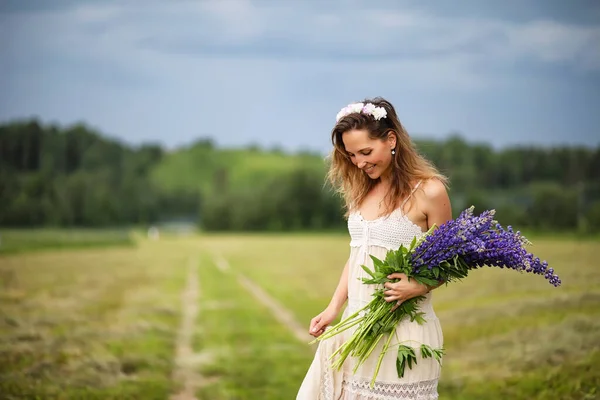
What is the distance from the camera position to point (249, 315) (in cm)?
912

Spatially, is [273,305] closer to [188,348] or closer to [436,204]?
[188,348]

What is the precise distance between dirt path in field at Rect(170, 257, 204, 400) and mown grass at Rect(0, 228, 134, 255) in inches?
70.1

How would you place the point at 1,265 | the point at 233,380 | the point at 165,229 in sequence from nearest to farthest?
the point at 233,380 < the point at 1,265 < the point at 165,229

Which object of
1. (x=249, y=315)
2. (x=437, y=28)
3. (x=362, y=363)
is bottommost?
(x=249, y=315)

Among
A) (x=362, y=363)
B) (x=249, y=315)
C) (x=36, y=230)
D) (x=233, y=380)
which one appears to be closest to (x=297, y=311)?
(x=249, y=315)

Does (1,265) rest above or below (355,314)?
below

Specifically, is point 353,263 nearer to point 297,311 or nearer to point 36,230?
point 297,311

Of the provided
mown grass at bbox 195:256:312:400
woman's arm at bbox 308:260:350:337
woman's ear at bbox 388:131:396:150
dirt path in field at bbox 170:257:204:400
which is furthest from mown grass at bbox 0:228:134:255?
woman's ear at bbox 388:131:396:150

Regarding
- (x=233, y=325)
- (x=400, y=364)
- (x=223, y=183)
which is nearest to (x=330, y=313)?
(x=400, y=364)

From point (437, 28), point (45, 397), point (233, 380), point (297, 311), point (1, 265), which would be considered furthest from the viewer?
point (437, 28)

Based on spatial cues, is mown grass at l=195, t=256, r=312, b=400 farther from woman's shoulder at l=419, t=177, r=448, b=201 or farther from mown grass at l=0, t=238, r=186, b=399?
woman's shoulder at l=419, t=177, r=448, b=201

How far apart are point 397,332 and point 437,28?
10229 mm

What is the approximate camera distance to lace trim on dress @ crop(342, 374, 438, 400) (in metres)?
2.34

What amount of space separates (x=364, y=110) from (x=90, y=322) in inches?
250
